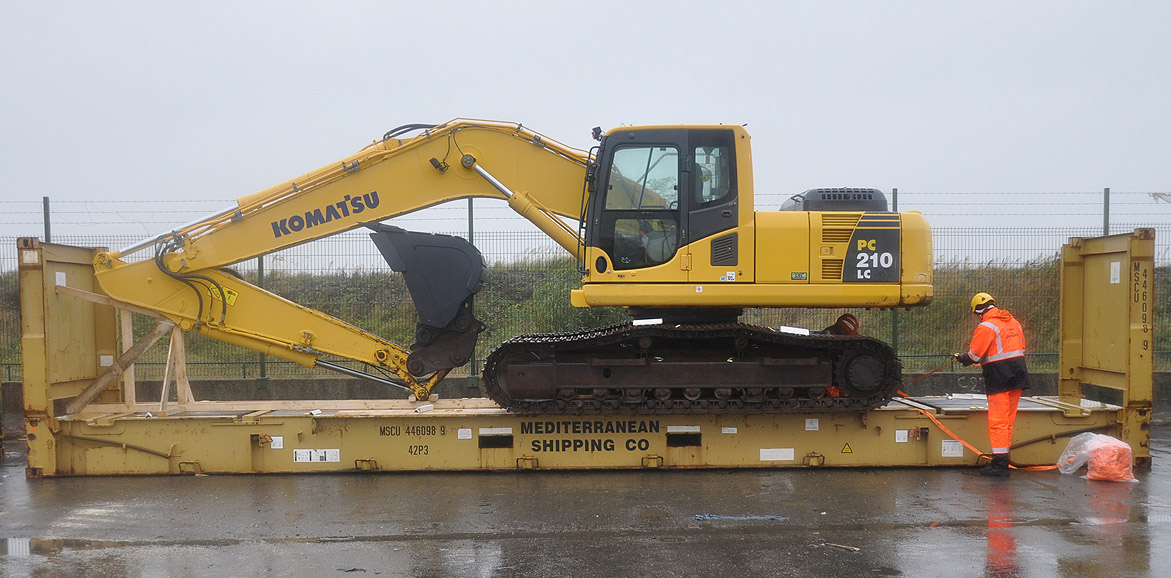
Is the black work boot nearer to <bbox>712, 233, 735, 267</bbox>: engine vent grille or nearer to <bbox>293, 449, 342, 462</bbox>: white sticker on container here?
<bbox>712, 233, 735, 267</bbox>: engine vent grille

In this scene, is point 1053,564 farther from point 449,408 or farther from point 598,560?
point 449,408

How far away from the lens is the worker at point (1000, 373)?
740 centimetres

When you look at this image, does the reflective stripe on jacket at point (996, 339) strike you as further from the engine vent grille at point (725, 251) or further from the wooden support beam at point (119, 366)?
the wooden support beam at point (119, 366)

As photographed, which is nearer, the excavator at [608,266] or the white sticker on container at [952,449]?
the excavator at [608,266]

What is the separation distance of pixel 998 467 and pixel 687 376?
119 inches

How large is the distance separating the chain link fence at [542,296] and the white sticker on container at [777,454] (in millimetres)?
3501

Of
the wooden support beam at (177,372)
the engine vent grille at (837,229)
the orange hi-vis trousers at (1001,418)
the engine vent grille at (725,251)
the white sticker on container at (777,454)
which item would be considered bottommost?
the white sticker on container at (777,454)

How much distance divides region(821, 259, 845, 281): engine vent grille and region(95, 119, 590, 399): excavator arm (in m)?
2.27

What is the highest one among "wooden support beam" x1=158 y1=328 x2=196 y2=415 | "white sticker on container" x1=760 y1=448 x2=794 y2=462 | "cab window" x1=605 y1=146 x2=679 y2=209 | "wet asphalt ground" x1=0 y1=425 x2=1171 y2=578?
"cab window" x1=605 y1=146 x2=679 y2=209

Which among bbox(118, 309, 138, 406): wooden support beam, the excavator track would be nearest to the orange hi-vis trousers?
the excavator track

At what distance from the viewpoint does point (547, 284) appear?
450 inches

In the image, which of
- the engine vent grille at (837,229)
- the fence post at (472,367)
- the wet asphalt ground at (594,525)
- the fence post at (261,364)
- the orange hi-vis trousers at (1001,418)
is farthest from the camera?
the fence post at (261,364)

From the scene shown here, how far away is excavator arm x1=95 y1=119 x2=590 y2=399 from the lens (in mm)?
7668

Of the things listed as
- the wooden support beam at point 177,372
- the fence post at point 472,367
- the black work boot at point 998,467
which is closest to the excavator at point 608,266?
the wooden support beam at point 177,372
